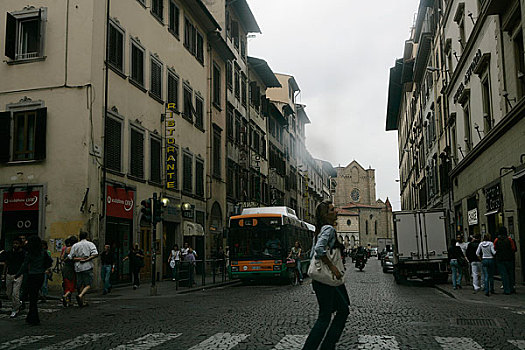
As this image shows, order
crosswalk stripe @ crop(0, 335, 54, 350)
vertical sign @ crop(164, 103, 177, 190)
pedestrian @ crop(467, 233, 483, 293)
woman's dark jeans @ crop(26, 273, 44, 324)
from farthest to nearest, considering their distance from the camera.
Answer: vertical sign @ crop(164, 103, 177, 190) → pedestrian @ crop(467, 233, 483, 293) → woman's dark jeans @ crop(26, 273, 44, 324) → crosswalk stripe @ crop(0, 335, 54, 350)

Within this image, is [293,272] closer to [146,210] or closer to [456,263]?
[456,263]

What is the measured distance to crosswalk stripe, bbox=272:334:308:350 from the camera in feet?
27.3

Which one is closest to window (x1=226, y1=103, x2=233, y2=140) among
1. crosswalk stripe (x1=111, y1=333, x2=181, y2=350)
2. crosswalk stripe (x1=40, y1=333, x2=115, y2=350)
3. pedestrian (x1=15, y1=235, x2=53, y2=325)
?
pedestrian (x1=15, y1=235, x2=53, y2=325)

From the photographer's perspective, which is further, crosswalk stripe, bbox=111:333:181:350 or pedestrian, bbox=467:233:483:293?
pedestrian, bbox=467:233:483:293

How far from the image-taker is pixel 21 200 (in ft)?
70.9

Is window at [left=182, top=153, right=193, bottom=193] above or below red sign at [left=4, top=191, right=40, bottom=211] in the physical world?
above

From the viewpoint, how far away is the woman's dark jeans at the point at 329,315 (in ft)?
21.9

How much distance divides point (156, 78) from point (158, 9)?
3218 millimetres

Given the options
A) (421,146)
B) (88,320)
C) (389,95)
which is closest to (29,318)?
(88,320)

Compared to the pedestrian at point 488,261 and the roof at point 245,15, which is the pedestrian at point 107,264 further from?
the roof at point 245,15

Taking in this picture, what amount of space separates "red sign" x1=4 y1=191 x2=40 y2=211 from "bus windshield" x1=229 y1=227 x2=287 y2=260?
7.81 metres

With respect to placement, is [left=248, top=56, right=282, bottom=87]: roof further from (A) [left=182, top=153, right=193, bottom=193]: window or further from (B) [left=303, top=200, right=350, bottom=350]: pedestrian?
(B) [left=303, top=200, right=350, bottom=350]: pedestrian

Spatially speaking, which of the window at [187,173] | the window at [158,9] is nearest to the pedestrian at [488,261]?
the window at [187,173]

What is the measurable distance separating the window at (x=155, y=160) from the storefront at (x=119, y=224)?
2.54 metres
